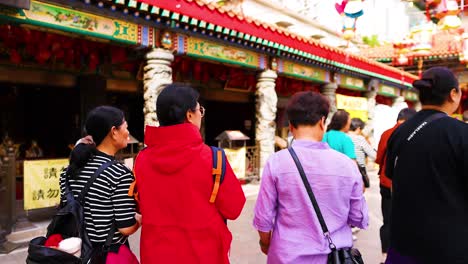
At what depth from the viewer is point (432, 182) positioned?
1870 millimetres

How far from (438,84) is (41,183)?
5.19 metres

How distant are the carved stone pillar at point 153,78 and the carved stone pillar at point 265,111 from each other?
3030 mm

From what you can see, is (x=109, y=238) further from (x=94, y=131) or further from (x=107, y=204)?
(x=94, y=131)

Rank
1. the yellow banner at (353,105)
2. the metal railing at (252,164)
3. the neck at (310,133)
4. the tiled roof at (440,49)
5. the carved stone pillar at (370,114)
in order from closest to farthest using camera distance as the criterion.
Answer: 1. the neck at (310,133)
2. the metal railing at (252,164)
3. the yellow banner at (353,105)
4. the carved stone pillar at (370,114)
5. the tiled roof at (440,49)

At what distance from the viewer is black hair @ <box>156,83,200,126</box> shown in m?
1.85

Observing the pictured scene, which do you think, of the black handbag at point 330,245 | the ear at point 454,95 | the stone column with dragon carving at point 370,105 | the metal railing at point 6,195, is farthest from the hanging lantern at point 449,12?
the metal railing at point 6,195

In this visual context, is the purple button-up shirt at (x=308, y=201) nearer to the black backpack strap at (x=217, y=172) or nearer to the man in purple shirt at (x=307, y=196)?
the man in purple shirt at (x=307, y=196)

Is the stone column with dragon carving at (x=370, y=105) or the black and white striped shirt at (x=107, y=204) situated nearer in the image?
the black and white striped shirt at (x=107, y=204)

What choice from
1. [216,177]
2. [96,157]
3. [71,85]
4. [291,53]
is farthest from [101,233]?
[291,53]

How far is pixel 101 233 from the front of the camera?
1941mm

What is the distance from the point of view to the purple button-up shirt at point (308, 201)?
1.92 metres

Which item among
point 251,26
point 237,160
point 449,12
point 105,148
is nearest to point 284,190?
point 105,148

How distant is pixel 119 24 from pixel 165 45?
2.97 feet

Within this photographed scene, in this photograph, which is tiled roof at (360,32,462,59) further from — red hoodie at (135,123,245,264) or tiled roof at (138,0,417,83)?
red hoodie at (135,123,245,264)
